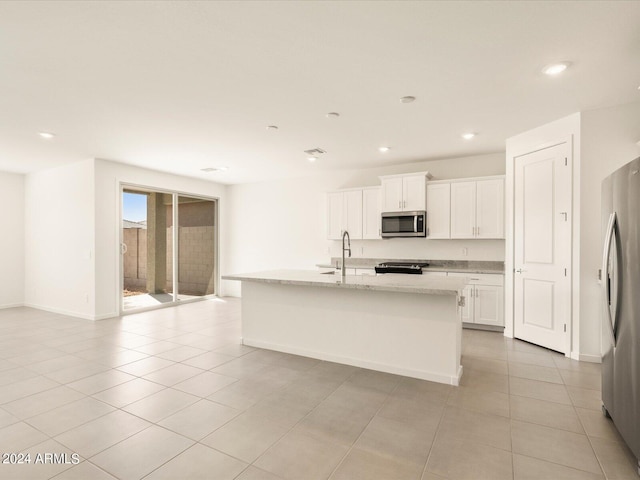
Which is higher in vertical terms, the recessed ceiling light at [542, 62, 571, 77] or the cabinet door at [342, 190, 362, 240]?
the recessed ceiling light at [542, 62, 571, 77]

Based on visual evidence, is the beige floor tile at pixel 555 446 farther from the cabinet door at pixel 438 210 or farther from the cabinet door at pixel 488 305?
the cabinet door at pixel 438 210

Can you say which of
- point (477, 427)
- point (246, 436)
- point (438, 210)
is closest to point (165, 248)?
point (438, 210)

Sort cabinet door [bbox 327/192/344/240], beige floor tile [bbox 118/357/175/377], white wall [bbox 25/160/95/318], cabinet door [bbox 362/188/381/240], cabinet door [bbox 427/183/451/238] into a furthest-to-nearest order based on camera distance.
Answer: cabinet door [bbox 327/192/344/240] → cabinet door [bbox 362/188/381/240] → white wall [bbox 25/160/95/318] → cabinet door [bbox 427/183/451/238] → beige floor tile [bbox 118/357/175/377]

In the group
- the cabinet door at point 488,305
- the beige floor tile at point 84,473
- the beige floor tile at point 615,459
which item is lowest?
the beige floor tile at point 84,473

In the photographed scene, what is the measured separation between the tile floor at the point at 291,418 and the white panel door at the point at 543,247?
1.17ft

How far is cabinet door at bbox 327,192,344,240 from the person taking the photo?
20.0ft

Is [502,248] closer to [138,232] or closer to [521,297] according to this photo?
[521,297]

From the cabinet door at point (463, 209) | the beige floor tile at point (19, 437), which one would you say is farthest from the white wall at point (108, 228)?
the cabinet door at point (463, 209)

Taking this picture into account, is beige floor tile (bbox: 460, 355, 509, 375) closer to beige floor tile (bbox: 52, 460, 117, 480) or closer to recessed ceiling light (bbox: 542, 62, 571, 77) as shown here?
recessed ceiling light (bbox: 542, 62, 571, 77)

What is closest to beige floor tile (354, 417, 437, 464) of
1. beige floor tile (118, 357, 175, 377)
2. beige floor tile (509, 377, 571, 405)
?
beige floor tile (509, 377, 571, 405)

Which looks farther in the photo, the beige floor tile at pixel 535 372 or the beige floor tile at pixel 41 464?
the beige floor tile at pixel 535 372

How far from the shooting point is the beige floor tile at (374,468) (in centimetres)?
181

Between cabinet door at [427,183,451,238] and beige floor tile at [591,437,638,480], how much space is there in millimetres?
3396

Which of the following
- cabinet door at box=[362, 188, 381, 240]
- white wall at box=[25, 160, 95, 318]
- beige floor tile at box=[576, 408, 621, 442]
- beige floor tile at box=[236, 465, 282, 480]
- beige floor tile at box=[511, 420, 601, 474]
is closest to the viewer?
beige floor tile at box=[236, 465, 282, 480]
